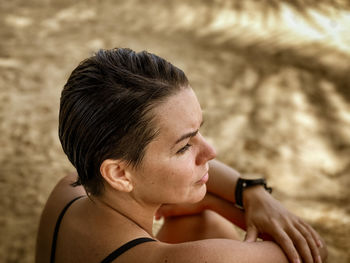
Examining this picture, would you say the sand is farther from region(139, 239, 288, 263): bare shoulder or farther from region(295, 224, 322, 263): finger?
region(139, 239, 288, 263): bare shoulder

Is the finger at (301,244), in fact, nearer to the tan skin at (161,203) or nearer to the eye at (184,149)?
the tan skin at (161,203)

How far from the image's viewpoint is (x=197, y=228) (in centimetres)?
183

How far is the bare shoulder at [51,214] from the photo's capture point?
151cm

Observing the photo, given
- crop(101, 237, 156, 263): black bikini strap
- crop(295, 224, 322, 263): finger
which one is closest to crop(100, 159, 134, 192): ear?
crop(101, 237, 156, 263): black bikini strap

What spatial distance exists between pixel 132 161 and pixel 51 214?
498 millimetres

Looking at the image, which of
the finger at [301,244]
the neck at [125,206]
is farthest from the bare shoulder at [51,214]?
the finger at [301,244]

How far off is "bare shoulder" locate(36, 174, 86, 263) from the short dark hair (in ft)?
1.11

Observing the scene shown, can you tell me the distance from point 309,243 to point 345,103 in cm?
200

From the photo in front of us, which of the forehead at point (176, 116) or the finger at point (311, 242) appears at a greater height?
the forehead at point (176, 116)

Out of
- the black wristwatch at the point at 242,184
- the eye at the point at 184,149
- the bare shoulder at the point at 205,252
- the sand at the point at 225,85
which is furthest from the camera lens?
the sand at the point at 225,85

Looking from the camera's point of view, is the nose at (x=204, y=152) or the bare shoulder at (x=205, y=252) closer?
the bare shoulder at (x=205, y=252)

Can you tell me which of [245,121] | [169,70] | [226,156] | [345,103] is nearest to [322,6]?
[345,103]

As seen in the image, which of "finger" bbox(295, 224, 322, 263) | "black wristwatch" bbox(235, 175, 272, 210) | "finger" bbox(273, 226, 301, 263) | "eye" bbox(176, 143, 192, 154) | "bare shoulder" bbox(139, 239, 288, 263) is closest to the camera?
"bare shoulder" bbox(139, 239, 288, 263)

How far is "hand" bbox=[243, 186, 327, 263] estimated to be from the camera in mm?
1467
